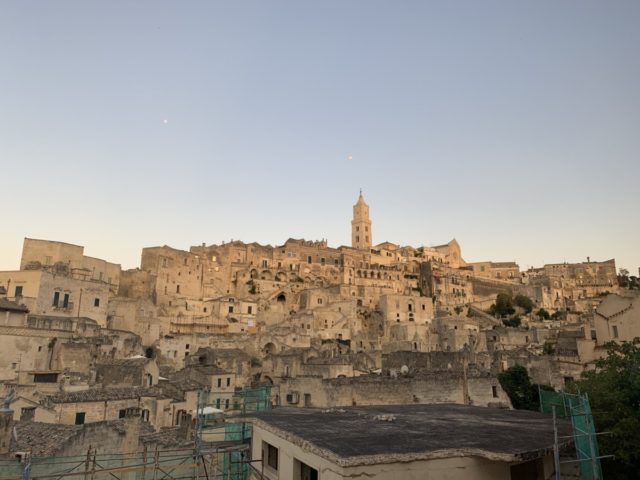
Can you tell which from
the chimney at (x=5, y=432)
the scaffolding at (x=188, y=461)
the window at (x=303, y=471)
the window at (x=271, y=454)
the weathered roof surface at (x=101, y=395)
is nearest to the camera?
the window at (x=303, y=471)

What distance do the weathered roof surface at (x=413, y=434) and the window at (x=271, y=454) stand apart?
0.58 metres

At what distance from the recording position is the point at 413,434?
10.4m

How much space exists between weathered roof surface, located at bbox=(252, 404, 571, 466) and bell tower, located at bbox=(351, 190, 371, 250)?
104 metres

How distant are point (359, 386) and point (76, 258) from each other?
5132 cm

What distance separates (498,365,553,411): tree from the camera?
29.5 m

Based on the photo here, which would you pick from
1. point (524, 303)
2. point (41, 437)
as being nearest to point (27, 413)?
point (41, 437)

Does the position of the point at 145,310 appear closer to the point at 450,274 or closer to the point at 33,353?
the point at 33,353

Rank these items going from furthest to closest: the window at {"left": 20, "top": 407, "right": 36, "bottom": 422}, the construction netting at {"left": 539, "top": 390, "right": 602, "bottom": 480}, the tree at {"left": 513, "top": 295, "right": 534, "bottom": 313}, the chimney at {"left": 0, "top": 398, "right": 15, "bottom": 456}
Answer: the tree at {"left": 513, "top": 295, "right": 534, "bottom": 313} < the window at {"left": 20, "top": 407, "right": 36, "bottom": 422} < the chimney at {"left": 0, "top": 398, "right": 15, "bottom": 456} < the construction netting at {"left": 539, "top": 390, "right": 602, "bottom": 480}

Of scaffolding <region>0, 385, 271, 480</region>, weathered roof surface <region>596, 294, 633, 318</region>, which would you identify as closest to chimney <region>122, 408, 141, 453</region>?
scaffolding <region>0, 385, 271, 480</region>

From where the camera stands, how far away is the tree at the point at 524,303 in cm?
8172

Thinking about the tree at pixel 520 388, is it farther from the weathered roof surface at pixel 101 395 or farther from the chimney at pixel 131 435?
the weathered roof surface at pixel 101 395

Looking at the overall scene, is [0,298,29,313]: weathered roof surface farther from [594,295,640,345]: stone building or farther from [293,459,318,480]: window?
[594,295,640,345]: stone building

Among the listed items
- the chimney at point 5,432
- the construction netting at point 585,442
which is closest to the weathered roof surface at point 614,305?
the construction netting at point 585,442

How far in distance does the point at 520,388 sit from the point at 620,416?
1960cm
